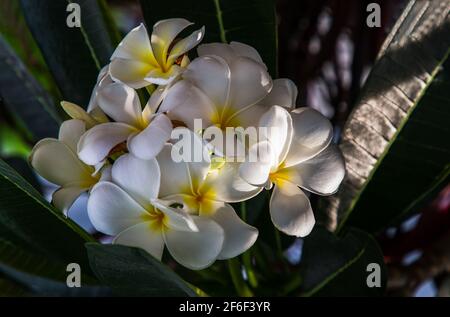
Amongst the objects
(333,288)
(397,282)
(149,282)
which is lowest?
(397,282)

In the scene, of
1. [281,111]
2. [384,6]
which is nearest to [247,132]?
[281,111]

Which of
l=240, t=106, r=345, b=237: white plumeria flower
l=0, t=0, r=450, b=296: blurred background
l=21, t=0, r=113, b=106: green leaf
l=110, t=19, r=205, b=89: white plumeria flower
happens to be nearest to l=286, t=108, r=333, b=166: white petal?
l=240, t=106, r=345, b=237: white plumeria flower

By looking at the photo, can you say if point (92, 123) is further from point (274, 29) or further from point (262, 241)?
point (262, 241)

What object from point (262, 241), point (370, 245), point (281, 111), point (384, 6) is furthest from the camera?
point (384, 6)

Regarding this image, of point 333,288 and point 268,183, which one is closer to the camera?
point 268,183

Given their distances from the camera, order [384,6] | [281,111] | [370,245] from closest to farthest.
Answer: [281,111]
[370,245]
[384,6]

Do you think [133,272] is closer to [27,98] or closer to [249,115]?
[249,115]
